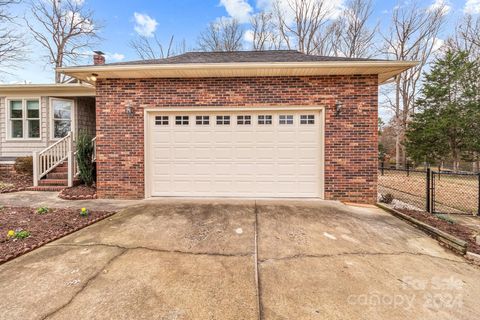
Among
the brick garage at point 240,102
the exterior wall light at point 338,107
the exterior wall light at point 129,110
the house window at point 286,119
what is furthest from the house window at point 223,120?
the exterior wall light at point 338,107

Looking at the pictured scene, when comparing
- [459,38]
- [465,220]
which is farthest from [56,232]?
[459,38]

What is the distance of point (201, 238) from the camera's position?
3648 millimetres

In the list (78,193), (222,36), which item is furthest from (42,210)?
Result: (222,36)

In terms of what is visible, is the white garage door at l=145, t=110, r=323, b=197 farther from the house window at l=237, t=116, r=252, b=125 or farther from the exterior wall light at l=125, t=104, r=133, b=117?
the exterior wall light at l=125, t=104, r=133, b=117

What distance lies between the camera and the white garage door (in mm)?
5750

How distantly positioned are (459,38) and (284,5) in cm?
1458

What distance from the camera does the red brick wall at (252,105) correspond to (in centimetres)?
557

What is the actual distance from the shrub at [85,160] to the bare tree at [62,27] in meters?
14.4

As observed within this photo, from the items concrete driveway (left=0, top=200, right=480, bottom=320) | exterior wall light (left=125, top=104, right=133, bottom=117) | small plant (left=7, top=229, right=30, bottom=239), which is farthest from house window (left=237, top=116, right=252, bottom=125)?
small plant (left=7, top=229, right=30, bottom=239)

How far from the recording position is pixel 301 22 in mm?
17844

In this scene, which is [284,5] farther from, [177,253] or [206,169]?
[177,253]

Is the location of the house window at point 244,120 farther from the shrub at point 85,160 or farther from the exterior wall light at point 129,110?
Answer: the shrub at point 85,160

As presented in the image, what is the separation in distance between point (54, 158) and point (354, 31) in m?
21.5

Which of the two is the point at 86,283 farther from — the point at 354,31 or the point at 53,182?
the point at 354,31
